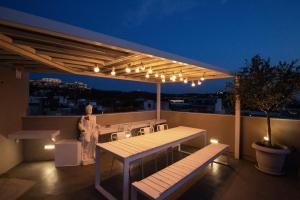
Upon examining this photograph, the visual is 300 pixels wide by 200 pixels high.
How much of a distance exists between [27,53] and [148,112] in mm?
4691

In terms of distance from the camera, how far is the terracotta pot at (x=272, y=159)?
3.44 m

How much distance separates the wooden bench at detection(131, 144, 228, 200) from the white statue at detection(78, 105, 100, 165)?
2344 millimetres

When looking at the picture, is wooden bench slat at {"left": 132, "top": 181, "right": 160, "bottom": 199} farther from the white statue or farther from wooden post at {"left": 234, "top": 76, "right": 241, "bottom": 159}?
wooden post at {"left": 234, "top": 76, "right": 241, "bottom": 159}

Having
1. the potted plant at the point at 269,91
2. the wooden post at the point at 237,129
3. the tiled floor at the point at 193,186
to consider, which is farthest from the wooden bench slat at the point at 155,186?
the wooden post at the point at 237,129

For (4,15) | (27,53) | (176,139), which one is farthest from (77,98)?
(4,15)

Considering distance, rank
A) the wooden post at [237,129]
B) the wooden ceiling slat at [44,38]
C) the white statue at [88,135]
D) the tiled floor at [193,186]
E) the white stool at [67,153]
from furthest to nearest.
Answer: the wooden post at [237,129]
the white statue at [88,135]
the white stool at [67,153]
the tiled floor at [193,186]
the wooden ceiling slat at [44,38]

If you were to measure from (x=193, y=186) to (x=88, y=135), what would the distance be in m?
2.69

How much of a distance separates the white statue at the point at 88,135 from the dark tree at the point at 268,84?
3859 mm

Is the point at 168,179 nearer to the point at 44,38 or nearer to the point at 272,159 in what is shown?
the point at 44,38

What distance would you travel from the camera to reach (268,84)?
3621mm

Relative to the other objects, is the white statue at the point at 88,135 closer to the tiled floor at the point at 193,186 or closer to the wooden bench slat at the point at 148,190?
Result: the tiled floor at the point at 193,186

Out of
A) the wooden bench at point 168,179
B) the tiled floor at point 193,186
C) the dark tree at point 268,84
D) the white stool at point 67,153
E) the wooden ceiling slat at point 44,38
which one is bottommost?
the tiled floor at point 193,186

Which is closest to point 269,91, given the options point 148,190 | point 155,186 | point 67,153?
point 155,186

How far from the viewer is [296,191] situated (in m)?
2.88
